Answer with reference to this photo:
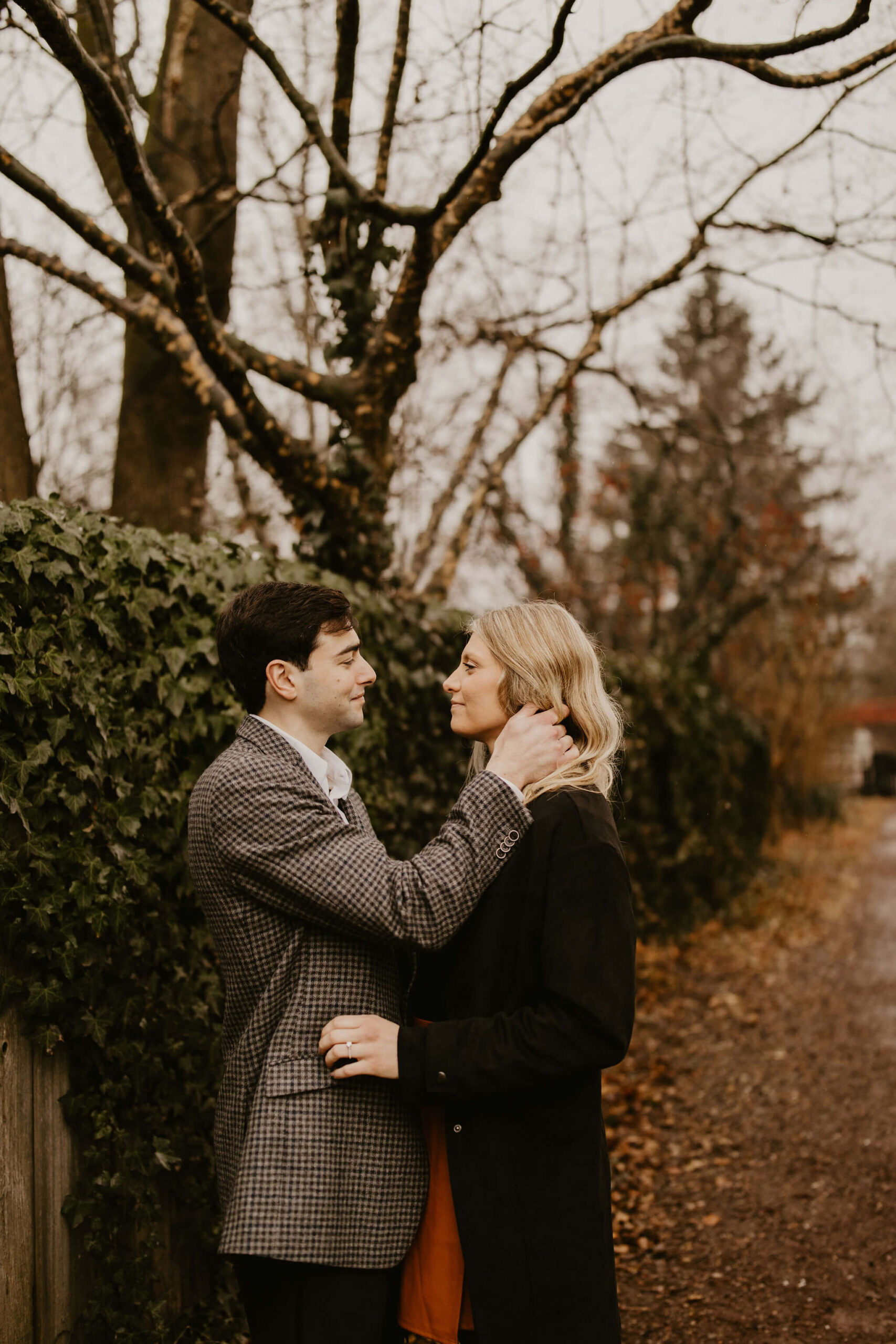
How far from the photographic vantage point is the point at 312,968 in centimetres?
206

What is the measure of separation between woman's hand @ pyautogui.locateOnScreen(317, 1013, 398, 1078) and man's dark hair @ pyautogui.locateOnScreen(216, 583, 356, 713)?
2.31 ft

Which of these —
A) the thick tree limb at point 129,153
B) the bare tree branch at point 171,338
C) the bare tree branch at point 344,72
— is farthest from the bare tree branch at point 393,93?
the bare tree branch at point 171,338

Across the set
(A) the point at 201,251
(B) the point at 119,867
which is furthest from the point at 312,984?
(A) the point at 201,251

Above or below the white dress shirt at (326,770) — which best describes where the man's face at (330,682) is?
above

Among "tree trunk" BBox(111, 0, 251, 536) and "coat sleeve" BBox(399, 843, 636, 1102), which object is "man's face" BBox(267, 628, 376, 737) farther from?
"tree trunk" BBox(111, 0, 251, 536)

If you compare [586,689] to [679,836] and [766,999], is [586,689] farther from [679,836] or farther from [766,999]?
[679,836]

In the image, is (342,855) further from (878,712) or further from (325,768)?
(878,712)

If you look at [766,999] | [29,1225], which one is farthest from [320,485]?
[766,999]

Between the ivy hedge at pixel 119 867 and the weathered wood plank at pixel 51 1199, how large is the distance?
1.6 inches

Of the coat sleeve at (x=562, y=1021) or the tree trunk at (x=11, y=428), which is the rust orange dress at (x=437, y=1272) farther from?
the tree trunk at (x=11, y=428)

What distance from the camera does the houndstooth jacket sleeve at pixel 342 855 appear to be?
76.5 inches

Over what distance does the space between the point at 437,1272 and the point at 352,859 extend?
881mm

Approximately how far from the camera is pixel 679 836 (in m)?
10.5

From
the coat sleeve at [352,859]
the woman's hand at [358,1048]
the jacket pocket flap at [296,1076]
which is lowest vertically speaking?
the jacket pocket flap at [296,1076]
